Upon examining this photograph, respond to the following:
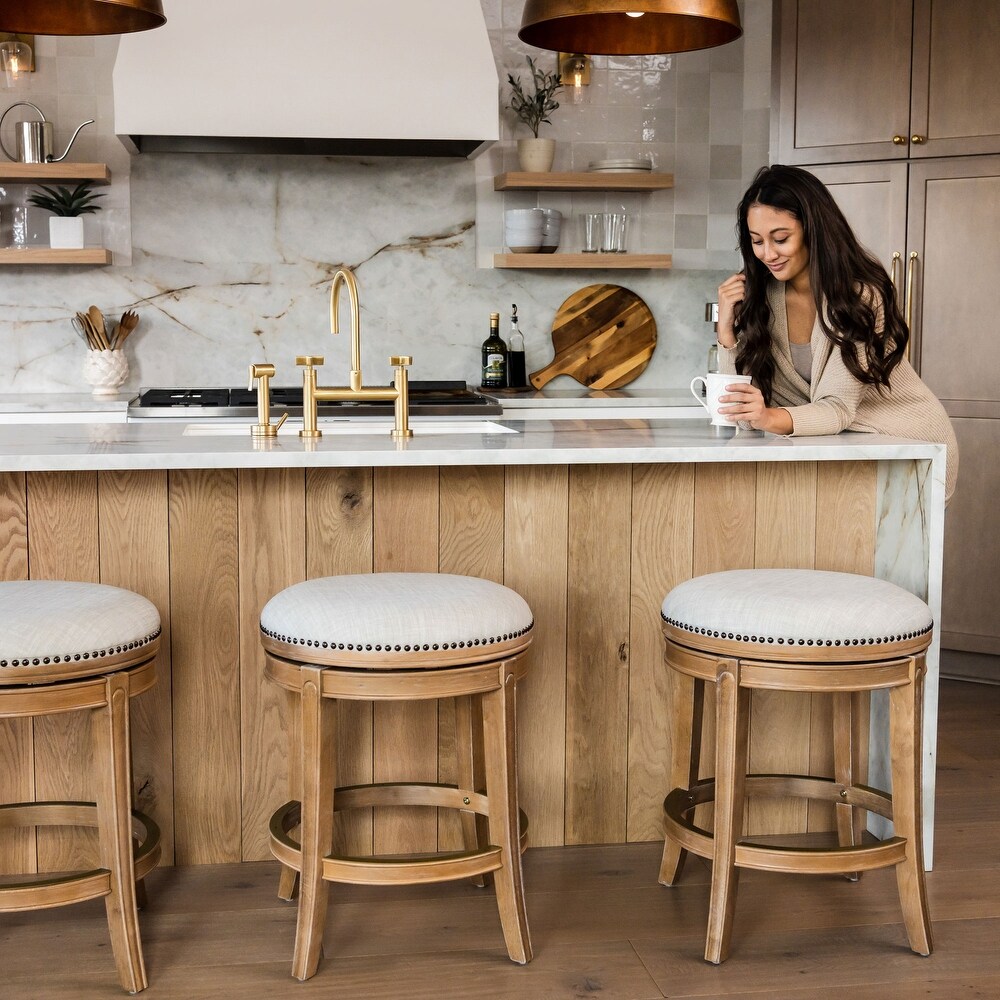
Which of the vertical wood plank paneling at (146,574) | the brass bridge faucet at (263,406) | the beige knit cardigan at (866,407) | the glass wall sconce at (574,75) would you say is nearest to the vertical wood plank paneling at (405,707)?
the brass bridge faucet at (263,406)

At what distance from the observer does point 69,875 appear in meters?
2.19

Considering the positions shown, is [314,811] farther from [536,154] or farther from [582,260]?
[536,154]

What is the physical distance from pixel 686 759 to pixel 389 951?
67 cm

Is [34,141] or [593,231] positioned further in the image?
[593,231]

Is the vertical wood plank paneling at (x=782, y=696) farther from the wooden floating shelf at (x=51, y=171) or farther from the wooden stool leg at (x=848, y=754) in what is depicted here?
the wooden floating shelf at (x=51, y=171)

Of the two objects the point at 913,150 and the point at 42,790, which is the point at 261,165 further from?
the point at 42,790

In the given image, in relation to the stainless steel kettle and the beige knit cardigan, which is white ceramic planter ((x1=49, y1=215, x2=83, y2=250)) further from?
the beige knit cardigan

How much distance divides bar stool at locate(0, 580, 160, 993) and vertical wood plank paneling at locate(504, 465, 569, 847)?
767mm

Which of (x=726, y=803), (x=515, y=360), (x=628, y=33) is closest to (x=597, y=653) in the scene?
(x=726, y=803)

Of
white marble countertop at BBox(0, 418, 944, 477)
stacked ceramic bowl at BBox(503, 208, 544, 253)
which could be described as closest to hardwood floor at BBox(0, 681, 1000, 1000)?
white marble countertop at BBox(0, 418, 944, 477)

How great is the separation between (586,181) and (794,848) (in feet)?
8.91

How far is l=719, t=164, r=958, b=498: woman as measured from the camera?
8.16 ft

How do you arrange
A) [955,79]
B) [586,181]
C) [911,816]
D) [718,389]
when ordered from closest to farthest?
1. [911,816]
2. [718,389]
3. [955,79]
4. [586,181]

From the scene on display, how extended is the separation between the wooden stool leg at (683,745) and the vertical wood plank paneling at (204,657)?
34.0 inches
